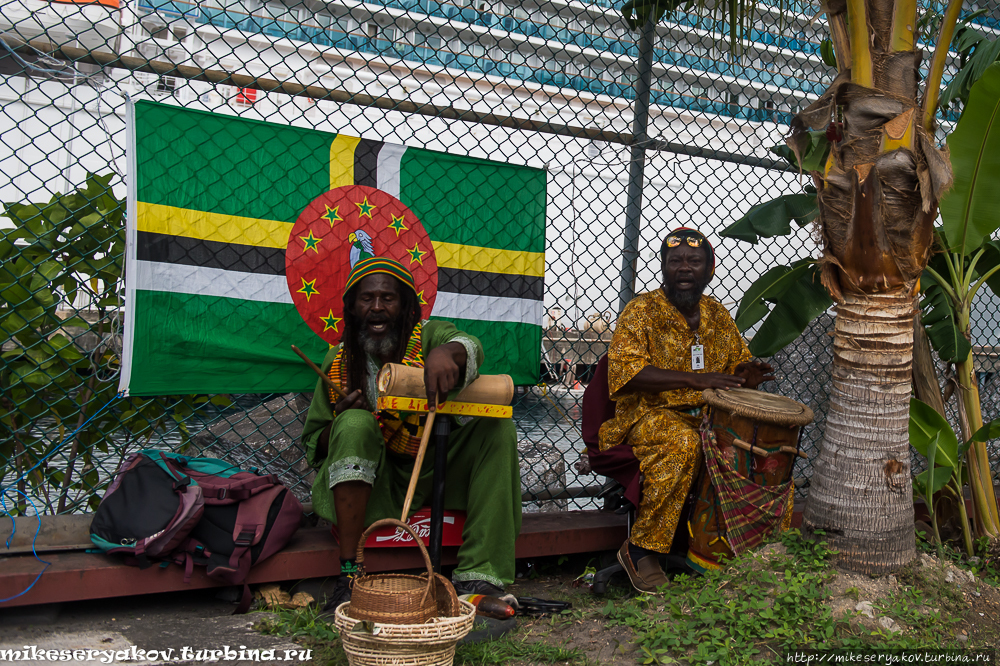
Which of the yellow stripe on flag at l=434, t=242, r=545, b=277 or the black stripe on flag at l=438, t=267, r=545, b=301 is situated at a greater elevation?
the yellow stripe on flag at l=434, t=242, r=545, b=277

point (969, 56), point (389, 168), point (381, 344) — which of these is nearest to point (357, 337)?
point (381, 344)

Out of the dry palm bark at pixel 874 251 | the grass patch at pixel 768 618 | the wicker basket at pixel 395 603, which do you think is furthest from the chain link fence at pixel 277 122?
the wicker basket at pixel 395 603

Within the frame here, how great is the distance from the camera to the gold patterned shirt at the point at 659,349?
354cm

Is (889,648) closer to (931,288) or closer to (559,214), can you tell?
(931,288)

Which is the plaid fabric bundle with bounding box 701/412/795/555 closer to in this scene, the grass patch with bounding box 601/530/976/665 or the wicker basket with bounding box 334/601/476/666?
the grass patch with bounding box 601/530/976/665

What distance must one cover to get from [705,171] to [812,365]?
5.49ft

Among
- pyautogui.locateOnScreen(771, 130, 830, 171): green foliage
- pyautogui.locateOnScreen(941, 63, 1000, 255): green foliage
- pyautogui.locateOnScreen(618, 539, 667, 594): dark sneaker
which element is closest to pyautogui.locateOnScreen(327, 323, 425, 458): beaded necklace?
pyautogui.locateOnScreen(618, 539, 667, 594): dark sneaker

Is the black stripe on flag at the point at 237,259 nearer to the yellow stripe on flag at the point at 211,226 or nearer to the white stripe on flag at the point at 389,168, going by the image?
the yellow stripe on flag at the point at 211,226

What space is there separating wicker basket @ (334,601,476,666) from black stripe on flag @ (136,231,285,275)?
171cm

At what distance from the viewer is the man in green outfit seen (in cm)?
288

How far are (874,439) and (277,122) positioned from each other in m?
2.94

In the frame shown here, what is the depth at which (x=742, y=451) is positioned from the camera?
3203 mm

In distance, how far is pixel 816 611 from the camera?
264 cm

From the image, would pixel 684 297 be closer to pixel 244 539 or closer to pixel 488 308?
pixel 488 308
